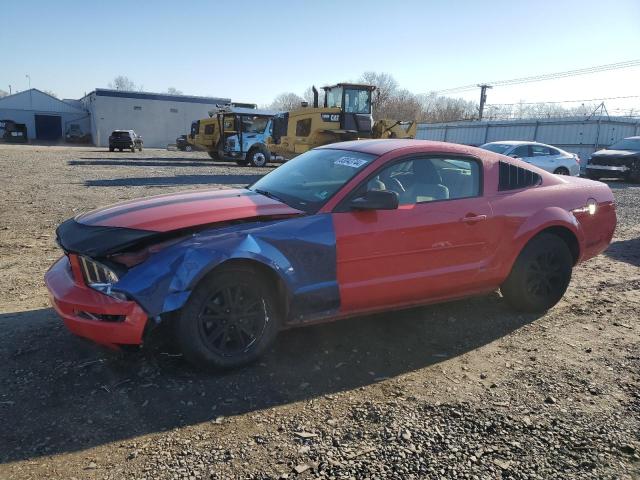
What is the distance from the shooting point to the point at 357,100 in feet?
66.3

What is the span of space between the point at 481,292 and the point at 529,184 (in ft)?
3.74

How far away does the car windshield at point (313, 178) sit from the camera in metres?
3.88

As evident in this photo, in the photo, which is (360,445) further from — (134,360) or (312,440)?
(134,360)

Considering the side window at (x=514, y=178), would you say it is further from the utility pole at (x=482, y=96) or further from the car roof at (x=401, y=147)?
the utility pole at (x=482, y=96)

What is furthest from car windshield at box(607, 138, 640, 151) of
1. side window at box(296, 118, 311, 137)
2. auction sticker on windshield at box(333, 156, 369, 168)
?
auction sticker on windshield at box(333, 156, 369, 168)

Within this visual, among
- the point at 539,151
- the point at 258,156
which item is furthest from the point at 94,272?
the point at 258,156

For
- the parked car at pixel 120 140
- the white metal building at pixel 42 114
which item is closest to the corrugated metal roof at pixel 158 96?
the white metal building at pixel 42 114

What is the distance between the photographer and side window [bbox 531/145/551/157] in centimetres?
1520

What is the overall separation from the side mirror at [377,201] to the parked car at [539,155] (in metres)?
12.0

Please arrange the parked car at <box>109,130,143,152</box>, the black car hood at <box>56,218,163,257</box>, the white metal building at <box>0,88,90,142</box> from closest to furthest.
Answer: the black car hood at <box>56,218,163,257</box>, the parked car at <box>109,130,143,152</box>, the white metal building at <box>0,88,90,142</box>

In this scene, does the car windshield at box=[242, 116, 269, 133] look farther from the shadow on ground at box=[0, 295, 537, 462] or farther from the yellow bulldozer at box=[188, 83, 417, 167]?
the shadow on ground at box=[0, 295, 537, 462]

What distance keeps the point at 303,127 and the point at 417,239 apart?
16.7 meters

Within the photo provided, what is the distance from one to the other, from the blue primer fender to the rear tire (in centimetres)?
2213

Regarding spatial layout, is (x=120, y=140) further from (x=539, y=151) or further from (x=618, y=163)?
(x=618, y=163)
